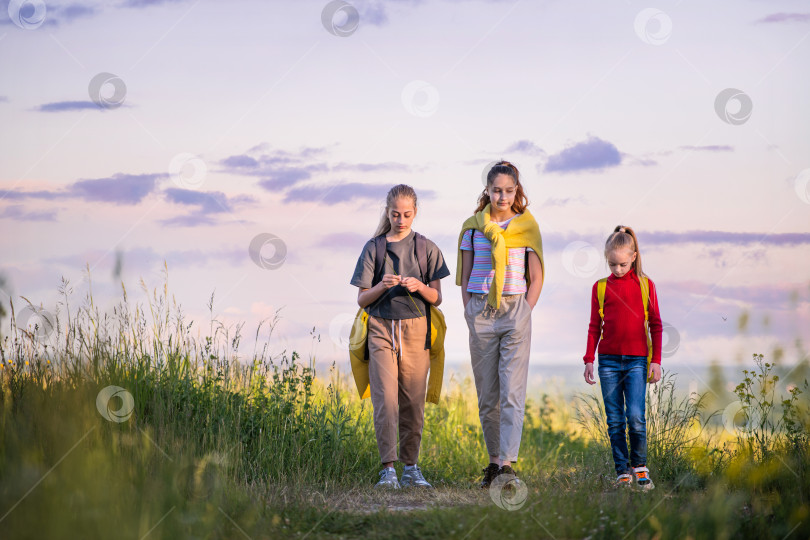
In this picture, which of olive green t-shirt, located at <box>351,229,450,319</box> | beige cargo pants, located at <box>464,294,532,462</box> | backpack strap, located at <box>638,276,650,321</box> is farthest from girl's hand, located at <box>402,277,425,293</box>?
backpack strap, located at <box>638,276,650,321</box>

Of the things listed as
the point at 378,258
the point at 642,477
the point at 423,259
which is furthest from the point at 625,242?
the point at 378,258

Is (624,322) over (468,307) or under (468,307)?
under

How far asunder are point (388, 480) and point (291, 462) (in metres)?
1.00

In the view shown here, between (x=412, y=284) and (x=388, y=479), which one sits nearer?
(x=412, y=284)

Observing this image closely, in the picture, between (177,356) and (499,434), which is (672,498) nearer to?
(499,434)

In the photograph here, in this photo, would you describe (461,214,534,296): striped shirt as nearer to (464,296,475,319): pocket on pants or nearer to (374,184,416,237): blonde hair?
(464,296,475,319): pocket on pants

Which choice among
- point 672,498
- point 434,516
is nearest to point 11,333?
point 434,516

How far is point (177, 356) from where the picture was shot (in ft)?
23.8

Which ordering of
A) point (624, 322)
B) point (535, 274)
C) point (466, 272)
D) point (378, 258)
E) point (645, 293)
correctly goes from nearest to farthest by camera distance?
point (624, 322) < point (645, 293) < point (535, 274) < point (466, 272) < point (378, 258)

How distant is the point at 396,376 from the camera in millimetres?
6348

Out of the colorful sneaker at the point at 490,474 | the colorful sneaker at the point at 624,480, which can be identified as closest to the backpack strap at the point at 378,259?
the colorful sneaker at the point at 490,474

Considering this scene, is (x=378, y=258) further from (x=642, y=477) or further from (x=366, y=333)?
(x=642, y=477)

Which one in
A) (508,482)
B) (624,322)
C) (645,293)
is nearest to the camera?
(508,482)

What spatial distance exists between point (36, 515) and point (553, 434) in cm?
765
